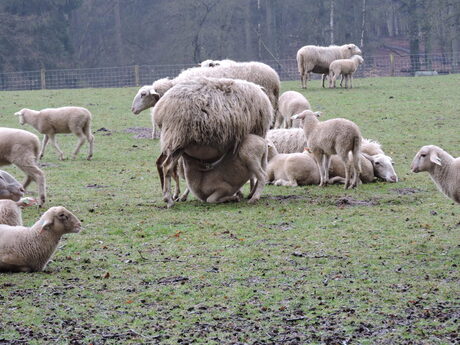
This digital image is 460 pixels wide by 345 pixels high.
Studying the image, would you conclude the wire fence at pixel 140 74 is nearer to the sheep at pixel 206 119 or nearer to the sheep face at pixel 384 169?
the sheep face at pixel 384 169

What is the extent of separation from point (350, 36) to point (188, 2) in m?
10.5

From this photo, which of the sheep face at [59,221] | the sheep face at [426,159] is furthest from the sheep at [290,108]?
the sheep face at [59,221]

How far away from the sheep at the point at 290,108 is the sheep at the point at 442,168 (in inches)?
289

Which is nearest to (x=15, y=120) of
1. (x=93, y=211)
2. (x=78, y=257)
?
(x=93, y=211)

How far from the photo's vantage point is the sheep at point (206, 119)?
30.4 feet

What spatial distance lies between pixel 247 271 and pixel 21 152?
4.01 metres

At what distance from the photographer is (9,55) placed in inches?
1654

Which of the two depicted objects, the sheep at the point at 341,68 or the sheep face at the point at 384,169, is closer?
the sheep face at the point at 384,169

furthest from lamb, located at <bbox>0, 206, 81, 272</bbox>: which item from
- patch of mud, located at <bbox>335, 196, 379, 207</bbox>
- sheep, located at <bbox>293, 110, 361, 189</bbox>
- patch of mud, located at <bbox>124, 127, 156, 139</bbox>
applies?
patch of mud, located at <bbox>124, 127, 156, 139</bbox>

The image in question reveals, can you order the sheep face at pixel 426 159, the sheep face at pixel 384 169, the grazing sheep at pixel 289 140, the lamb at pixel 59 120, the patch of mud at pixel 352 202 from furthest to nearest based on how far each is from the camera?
the lamb at pixel 59 120
the grazing sheep at pixel 289 140
the sheep face at pixel 384 169
the patch of mud at pixel 352 202
the sheep face at pixel 426 159

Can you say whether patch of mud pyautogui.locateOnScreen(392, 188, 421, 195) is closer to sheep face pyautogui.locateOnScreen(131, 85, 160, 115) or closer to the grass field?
the grass field

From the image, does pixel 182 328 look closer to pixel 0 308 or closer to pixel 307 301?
pixel 307 301

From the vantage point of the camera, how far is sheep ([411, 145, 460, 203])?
7469 mm

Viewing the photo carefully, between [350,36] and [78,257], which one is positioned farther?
[350,36]
